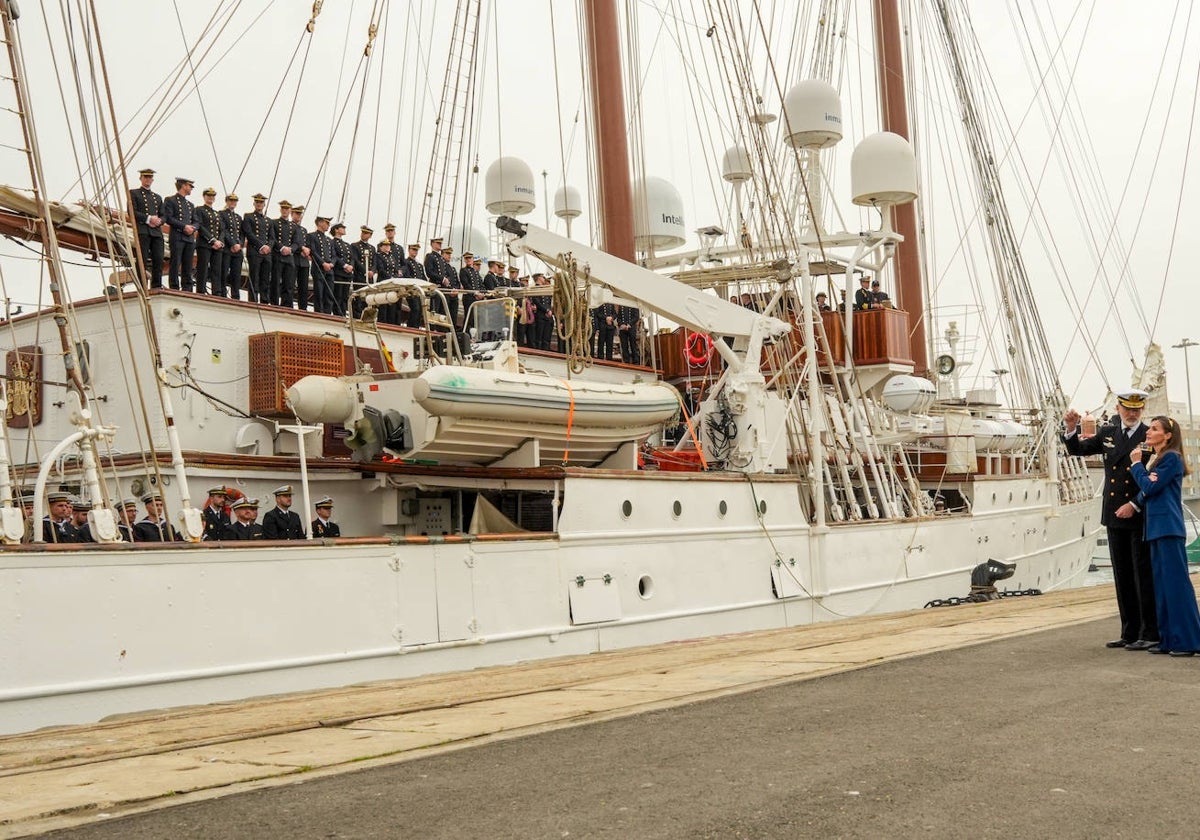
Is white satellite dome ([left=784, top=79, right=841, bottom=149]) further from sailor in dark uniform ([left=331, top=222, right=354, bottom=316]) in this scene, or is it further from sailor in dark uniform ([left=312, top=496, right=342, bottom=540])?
sailor in dark uniform ([left=312, top=496, right=342, bottom=540])

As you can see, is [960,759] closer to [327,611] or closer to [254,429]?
[327,611]

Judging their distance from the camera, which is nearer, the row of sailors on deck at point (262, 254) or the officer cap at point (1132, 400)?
the officer cap at point (1132, 400)

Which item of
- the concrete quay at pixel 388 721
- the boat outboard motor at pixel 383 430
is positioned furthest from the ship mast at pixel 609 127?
the concrete quay at pixel 388 721

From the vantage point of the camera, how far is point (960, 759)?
15.1ft

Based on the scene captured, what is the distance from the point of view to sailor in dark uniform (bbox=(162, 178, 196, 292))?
1556 centimetres

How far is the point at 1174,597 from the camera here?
26.8 ft

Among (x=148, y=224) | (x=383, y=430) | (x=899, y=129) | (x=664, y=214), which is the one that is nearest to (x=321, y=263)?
(x=148, y=224)

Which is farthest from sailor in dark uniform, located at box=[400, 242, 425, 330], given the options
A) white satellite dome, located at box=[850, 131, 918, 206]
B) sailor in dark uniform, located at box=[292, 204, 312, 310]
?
white satellite dome, located at box=[850, 131, 918, 206]

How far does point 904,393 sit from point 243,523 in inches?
608

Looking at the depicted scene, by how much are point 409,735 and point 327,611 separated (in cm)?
583

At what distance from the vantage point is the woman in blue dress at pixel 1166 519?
8.14 metres

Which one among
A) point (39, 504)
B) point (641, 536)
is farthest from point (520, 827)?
point (641, 536)

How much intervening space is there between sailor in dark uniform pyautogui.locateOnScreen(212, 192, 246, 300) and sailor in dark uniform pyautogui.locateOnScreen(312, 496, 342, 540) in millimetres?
3752

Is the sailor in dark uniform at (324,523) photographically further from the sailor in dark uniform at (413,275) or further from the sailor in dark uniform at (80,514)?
the sailor in dark uniform at (413,275)
